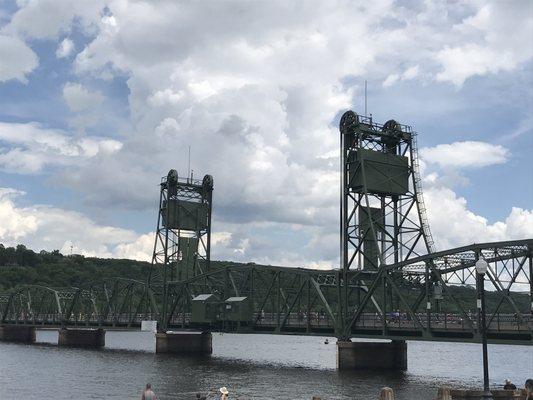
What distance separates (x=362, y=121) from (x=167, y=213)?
41.7 m

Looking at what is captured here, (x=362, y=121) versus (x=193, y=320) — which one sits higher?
(x=362, y=121)

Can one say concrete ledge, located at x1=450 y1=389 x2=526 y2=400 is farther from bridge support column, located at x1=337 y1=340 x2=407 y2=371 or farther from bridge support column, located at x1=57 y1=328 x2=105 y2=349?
bridge support column, located at x1=57 y1=328 x2=105 y2=349

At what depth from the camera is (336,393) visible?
53594mm

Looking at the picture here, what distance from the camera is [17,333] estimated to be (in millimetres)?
154750

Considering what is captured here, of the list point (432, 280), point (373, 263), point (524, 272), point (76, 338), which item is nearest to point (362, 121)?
point (373, 263)

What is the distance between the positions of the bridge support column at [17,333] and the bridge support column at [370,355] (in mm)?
97317

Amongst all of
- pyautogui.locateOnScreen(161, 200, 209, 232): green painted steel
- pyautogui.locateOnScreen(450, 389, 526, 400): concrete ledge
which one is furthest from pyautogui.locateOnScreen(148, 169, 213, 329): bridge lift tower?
pyautogui.locateOnScreen(450, 389, 526, 400): concrete ledge

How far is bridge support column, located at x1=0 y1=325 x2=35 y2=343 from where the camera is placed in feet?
498

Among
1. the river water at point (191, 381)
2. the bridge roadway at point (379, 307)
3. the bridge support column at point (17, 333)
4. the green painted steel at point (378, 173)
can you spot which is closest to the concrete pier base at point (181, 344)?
the bridge roadway at point (379, 307)

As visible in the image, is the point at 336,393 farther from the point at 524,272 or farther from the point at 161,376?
the point at 161,376

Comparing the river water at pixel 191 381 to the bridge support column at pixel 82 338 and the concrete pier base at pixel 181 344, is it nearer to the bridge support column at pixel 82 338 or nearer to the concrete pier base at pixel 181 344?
the concrete pier base at pixel 181 344

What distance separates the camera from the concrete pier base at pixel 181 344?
345 feet

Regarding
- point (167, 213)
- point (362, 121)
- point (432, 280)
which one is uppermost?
point (362, 121)

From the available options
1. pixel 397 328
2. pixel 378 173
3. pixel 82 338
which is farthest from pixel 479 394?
pixel 82 338
